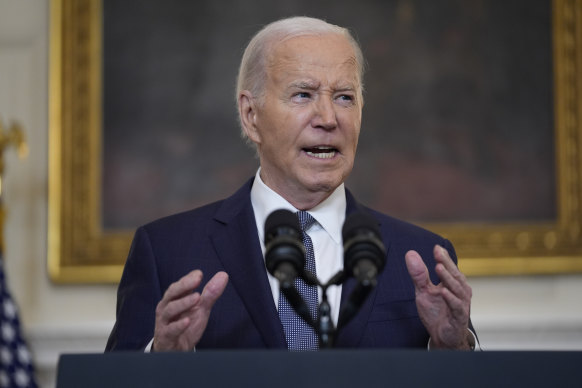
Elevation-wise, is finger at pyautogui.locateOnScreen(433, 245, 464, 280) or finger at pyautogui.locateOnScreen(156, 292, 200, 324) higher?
finger at pyautogui.locateOnScreen(433, 245, 464, 280)

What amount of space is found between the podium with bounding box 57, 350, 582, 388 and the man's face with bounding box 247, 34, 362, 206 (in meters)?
1.01

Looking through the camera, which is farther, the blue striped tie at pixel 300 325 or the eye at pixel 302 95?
the eye at pixel 302 95

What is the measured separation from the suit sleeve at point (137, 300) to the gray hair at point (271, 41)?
602 millimetres

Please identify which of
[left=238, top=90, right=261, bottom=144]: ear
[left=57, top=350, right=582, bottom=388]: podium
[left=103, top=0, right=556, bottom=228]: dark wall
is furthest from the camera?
[left=103, top=0, right=556, bottom=228]: dark wall

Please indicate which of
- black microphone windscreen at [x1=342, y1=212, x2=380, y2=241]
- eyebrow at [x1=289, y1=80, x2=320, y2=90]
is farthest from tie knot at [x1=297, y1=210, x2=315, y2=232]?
black microphone windscreen at [x1=342, y1=212, x2=380, y2=241]

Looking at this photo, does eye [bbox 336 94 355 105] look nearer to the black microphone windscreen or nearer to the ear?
the ear

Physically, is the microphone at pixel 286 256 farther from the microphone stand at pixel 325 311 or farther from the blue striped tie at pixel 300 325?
the blue striped tie at pixel 300 325

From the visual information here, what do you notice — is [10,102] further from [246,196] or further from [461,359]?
[461,359]

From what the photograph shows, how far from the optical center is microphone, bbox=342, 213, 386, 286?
1572mm

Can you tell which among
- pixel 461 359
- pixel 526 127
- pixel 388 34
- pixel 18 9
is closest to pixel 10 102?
pixel 18 9

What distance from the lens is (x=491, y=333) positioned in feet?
Result: 15.7

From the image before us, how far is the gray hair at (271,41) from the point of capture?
8.25 ft

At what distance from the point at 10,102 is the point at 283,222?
3663 millimetres

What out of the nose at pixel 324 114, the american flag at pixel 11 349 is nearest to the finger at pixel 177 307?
the nose at pixel 324 114
